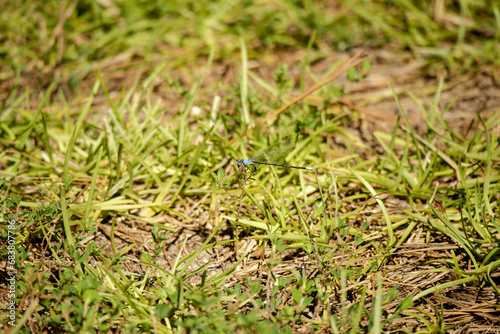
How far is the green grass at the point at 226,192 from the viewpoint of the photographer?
68.4 inches

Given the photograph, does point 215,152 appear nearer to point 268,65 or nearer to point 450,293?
point 268,65

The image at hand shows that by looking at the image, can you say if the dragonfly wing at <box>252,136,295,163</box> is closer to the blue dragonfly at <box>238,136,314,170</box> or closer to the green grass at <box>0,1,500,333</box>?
the blue dragonfly at <box>238,136,314,170</box>

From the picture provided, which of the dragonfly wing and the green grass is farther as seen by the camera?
the dragonfly wing

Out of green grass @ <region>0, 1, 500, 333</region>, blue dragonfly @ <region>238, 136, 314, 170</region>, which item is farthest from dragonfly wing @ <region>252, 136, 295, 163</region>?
green grass @ <region>0, 1, 500, 333</region>

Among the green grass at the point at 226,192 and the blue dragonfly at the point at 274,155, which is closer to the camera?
the green grass at the point at 226,192

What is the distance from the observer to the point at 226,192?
2229 mm

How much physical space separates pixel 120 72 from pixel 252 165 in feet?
6.60

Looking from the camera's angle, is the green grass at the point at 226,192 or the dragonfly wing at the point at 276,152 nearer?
the green grass at the point at 226,192

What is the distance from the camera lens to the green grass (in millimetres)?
1736

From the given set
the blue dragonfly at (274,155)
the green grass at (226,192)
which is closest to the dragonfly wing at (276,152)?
the blue dragonfly at (274,155)

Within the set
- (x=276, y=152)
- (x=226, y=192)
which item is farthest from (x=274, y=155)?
(x=226, y=192)

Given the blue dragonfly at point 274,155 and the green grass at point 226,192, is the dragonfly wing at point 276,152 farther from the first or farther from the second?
the green grass at point 226,192

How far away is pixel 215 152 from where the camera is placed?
2.53m

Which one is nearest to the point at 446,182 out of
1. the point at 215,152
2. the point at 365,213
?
the point at 365,213
